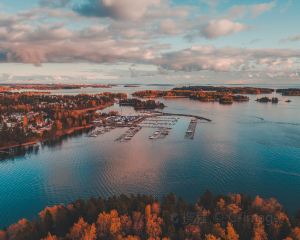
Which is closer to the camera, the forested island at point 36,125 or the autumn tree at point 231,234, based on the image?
the autumn tree at point 231,234

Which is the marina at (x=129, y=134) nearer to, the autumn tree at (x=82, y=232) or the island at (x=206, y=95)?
the autumn tree at (x=82, y=232)

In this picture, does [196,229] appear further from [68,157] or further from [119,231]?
[68,157]

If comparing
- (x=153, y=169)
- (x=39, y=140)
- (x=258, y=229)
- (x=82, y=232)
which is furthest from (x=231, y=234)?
(x=39, y=140)

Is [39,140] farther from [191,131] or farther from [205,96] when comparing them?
A: [205,96]

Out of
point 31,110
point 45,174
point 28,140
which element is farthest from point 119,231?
point 31,110

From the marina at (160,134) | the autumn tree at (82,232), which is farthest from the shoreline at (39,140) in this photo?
the autumn tree at (82,232)

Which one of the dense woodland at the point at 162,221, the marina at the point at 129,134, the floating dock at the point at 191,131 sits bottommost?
the marina at the point at 129,134
